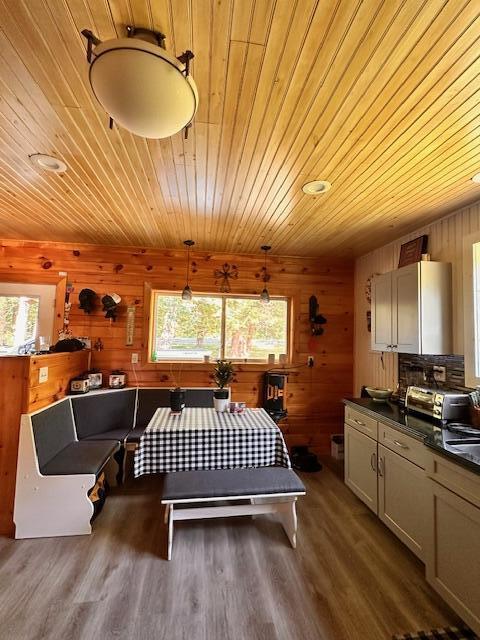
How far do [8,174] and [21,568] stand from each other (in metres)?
2.64

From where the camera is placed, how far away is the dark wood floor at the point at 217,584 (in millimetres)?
1525

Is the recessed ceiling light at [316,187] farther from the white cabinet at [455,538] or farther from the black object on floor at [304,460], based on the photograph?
the black object on floor at [304,460]

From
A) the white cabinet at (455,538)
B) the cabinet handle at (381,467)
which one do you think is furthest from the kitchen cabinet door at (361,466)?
the white cabinet at (455,538)

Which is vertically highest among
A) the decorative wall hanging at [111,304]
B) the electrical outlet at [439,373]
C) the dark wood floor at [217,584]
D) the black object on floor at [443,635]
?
the decorative wall hanging at [111,304]

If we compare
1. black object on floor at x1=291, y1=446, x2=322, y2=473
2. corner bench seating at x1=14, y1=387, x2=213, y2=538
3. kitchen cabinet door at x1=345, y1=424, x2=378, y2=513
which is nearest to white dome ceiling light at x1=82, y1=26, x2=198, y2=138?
corner bench seating at x1=14, y1=387, x2=213, y2=538

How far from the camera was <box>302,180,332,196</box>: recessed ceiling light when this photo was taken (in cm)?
208

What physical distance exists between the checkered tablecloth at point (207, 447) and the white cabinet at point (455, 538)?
3.28 ft

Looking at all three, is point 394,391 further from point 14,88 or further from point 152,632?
point 14,88

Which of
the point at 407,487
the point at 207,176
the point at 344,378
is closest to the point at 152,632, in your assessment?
the point at 407,487

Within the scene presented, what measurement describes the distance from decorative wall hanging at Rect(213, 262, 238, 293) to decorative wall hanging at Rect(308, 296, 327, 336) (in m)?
1.09

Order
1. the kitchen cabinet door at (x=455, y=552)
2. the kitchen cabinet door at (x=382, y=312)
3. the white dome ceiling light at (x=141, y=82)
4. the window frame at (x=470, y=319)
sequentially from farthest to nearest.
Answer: the kitchen cabinet door at (x=382, y=312)
the window frame at (x=470, y=319)
the kitchen cabinet door at (x=455, y=552)
the white dome ceiling light at (x=141, y=82)

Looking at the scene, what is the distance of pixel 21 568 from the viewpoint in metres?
1.89

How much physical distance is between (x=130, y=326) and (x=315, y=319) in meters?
2.39

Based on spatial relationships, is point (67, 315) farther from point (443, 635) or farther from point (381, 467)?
point (443, 635)
